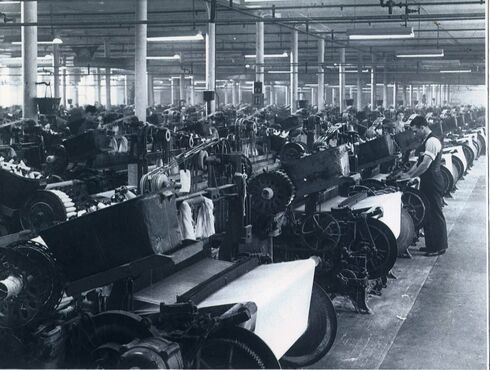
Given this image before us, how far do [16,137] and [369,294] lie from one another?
6511 millimetres

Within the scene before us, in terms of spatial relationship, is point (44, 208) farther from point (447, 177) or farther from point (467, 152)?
point (467, 152)

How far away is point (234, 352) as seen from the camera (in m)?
2.97

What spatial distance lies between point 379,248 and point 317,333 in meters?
1.71

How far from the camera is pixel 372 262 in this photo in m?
5.99

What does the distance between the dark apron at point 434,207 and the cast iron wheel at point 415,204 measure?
0.06m

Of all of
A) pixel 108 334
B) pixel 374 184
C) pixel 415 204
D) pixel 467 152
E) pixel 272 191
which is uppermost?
pixel 467 152

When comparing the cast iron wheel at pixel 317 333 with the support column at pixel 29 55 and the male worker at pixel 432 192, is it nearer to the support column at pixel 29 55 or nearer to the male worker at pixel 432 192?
the male worker at pixel 432 192

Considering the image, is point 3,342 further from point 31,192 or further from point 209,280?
point 31,192

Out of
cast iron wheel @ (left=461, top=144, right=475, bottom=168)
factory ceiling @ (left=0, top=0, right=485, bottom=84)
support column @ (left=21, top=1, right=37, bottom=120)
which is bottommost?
cast iron wheel @ (left=461, top=144, right=475, bottom=168)

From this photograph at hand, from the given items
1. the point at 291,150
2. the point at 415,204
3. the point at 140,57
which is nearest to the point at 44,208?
the point at 415,204

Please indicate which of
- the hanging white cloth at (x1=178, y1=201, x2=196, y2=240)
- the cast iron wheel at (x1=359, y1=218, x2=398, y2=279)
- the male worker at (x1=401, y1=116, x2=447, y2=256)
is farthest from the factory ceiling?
the hanging white cloth at (x1=178, y1=201, x2=196, y2=240)

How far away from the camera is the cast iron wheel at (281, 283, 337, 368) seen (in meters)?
4.48

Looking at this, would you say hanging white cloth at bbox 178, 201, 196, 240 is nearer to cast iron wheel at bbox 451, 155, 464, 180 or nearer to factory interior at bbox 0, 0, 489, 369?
factory interior at bbox 0, 0, 489, 369

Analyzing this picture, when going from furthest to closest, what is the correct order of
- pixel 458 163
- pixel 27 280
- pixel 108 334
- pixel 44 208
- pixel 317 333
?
pixel 458 163
pixel 44 208
pixel 317 333
pixel 27 280
pixel 108 334
